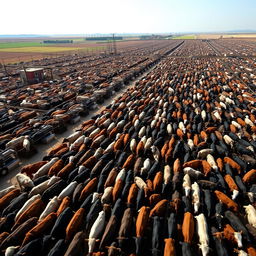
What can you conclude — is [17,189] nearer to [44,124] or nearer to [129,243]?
[129,243]

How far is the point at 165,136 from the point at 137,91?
15687 mm

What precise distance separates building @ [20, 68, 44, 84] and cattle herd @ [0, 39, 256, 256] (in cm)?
3004

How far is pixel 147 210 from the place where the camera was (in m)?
10.1

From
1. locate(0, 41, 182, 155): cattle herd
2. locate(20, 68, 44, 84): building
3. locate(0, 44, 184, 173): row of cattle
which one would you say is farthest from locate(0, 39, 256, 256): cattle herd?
locate(20, 68, 44, 84): building

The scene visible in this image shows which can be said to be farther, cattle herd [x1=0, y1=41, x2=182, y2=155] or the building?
the building

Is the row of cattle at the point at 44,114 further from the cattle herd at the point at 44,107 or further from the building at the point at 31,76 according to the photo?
the building at the point at 31,76

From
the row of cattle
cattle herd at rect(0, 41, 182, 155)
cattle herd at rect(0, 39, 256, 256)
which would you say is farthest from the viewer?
cattle herd at rect(0, 41, 182, 155)

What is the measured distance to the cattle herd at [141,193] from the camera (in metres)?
8.86

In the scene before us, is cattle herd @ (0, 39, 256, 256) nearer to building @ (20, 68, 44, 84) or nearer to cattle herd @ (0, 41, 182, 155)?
cattle herd @ (0, 41, 182, 155)

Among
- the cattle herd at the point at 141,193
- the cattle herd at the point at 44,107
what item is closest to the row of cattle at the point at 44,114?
the cattle herd at the point at 44,107

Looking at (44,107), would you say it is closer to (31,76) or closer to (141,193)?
(31,76)

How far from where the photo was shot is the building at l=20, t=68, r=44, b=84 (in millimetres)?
41625

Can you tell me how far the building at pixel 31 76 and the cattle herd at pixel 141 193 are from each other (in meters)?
30.0

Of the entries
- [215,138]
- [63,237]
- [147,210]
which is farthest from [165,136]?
[63,237]
